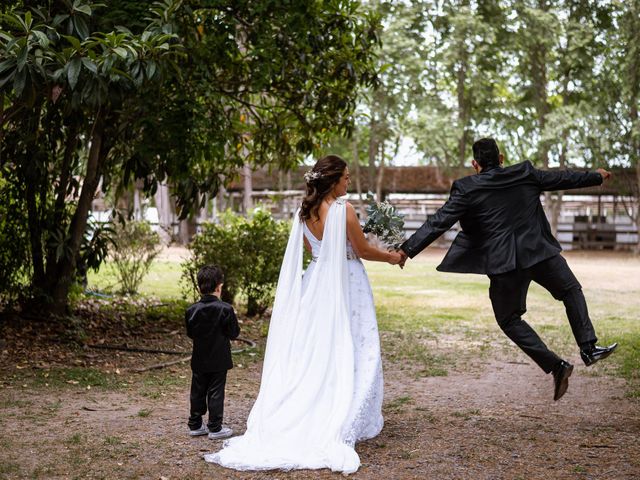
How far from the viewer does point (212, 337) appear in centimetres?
547

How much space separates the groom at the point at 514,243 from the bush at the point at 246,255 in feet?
21.0

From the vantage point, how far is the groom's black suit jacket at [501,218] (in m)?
5.89

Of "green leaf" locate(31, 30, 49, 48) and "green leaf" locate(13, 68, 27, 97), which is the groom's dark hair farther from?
"green leaf" locate(13, 68, 27, 97)

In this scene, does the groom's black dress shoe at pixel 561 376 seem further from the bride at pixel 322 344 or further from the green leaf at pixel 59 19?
the green leaf at pixel 59 19

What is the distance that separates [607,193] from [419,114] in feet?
40.3

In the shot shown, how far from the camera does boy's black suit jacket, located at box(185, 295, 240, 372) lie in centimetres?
546

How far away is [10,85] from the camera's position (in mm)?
6969

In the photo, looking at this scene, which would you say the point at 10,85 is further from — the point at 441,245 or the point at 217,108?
the point at 441,245

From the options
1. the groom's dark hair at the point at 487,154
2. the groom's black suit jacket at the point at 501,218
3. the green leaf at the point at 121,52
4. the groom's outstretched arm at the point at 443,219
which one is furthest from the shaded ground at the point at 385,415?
the green leaf at the point at 121,52

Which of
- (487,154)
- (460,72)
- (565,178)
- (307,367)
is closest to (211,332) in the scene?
(307,367)

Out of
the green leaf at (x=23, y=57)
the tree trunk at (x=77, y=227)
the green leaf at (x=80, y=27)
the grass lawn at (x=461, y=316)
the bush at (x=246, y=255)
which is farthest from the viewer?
the bush at (x=246, y=255)

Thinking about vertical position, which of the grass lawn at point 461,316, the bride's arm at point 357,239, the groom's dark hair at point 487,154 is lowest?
the grass lawn at point 461,316

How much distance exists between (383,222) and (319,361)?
1235 mm

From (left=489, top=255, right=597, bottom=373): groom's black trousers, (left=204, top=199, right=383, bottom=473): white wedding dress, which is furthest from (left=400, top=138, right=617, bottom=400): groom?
(left=204, top=199, right=383, bottom=473): white wedding dress
